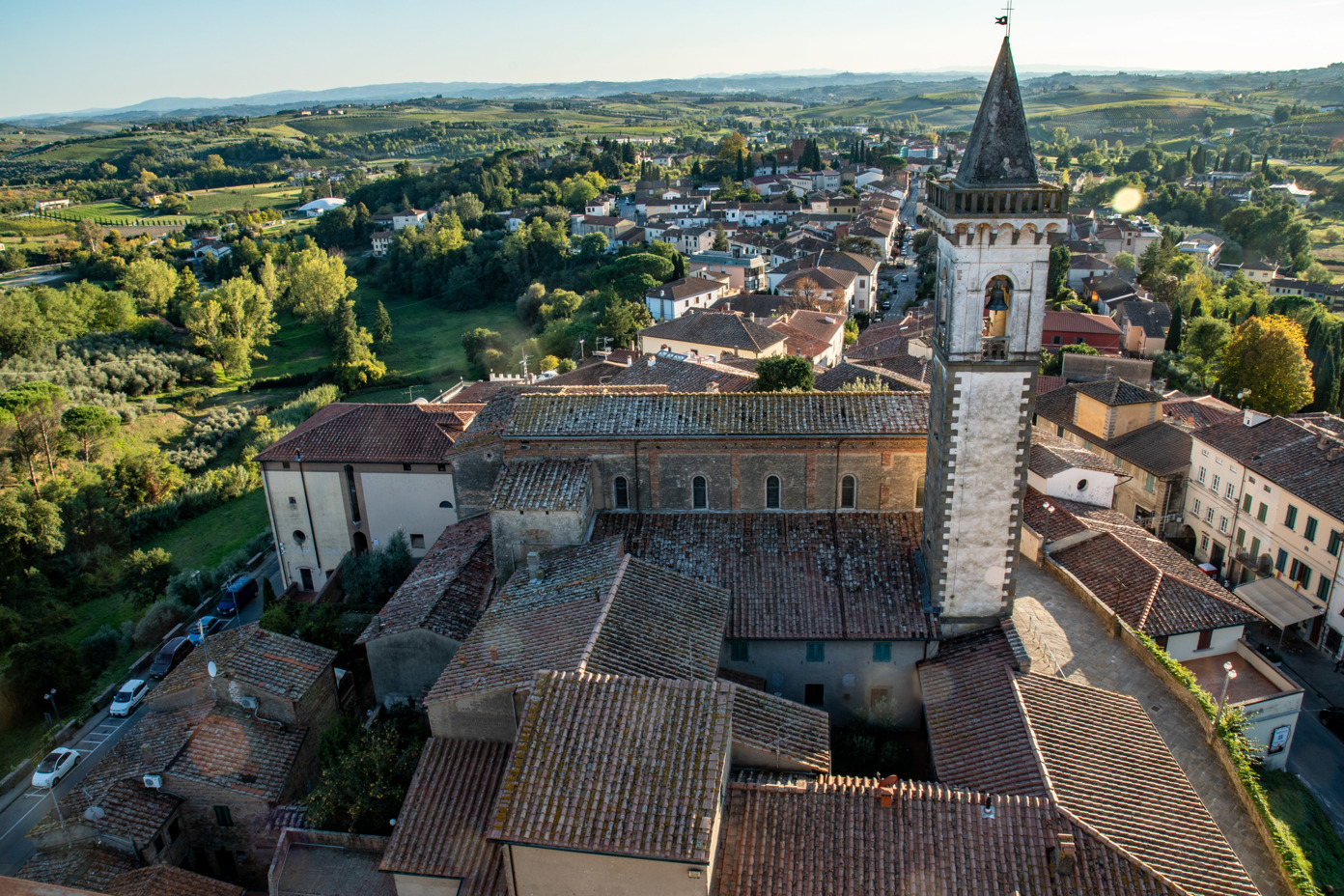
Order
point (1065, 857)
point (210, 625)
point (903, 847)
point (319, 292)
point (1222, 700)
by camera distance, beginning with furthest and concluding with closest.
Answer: point (319, 292) → point (210, 625) → point (1222, 700) → point (903, 847) → point (1065, 857)

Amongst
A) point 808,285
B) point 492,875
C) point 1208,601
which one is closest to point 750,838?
point 492,875

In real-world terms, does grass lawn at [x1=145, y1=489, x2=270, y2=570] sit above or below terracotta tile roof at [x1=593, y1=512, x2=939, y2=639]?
below

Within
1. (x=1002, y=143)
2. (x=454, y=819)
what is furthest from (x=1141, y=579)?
(x=454, y=819)

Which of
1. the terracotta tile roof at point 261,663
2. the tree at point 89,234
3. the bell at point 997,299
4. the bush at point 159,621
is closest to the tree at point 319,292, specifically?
the tree at point 89,234

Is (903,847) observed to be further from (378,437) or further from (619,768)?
(378,437)

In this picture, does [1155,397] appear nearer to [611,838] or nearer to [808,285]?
[808,285]

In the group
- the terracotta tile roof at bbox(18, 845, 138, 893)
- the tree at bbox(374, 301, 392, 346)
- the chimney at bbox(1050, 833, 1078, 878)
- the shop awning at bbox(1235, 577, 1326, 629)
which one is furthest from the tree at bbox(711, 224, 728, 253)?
the chimney at bbox(1050, 833, 1078, 878)

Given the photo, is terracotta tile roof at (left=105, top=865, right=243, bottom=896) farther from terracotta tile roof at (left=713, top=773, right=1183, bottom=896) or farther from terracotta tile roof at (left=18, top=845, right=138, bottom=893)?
terracotta tile roof at (left=713, top=773, right=1183, bottom=896)
